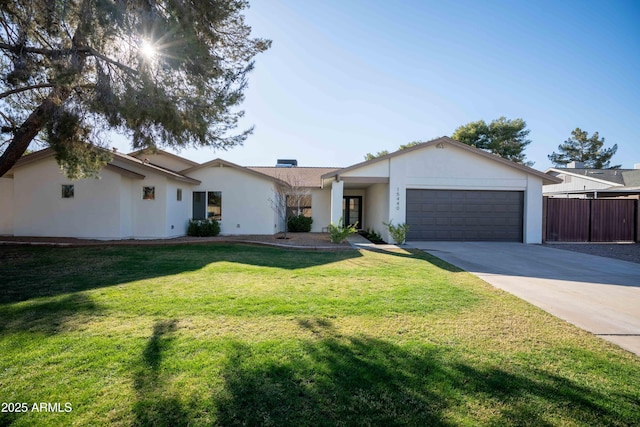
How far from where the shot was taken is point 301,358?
134 inches

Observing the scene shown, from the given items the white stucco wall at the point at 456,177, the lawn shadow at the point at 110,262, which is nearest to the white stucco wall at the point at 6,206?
the lawn shadow at the point at 110,262

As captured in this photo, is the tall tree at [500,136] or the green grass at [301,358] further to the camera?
the tall tree at [500,136]

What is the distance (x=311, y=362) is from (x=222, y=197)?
1439 centimetres

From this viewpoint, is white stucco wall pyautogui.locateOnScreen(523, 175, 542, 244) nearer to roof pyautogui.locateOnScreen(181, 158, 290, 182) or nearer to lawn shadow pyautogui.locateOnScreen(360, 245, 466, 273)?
lawn shadow pyautogui.locateOnScreen(360, 245, 466, 273)

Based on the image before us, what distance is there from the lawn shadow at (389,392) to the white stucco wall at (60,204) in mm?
13314

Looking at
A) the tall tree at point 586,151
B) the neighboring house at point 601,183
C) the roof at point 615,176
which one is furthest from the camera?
the tall tree at point 586,151

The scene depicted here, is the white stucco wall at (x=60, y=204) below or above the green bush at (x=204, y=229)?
above

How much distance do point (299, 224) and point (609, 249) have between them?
1430 centimetres

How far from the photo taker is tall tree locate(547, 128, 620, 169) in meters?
41.5

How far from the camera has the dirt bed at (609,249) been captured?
36.2 feet

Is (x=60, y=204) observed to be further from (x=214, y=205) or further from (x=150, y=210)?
(x=214, y=205)

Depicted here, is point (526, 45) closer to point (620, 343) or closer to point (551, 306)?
point (551, 306)

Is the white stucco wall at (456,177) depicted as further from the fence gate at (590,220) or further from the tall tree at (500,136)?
the tall tree at (500,136)

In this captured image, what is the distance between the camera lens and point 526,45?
12586mm
